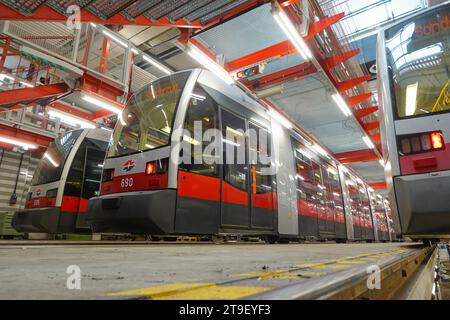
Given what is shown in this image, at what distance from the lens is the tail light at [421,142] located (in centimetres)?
282

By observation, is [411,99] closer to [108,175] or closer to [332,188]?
[108,175]

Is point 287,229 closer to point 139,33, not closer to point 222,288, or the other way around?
point 222,288

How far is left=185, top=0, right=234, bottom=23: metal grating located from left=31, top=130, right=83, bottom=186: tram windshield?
3904mm

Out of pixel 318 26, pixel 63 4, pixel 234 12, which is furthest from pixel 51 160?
pixel 318 26

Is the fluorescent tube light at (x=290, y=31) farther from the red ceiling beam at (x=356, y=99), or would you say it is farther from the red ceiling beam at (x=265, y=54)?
the red ceiling beam at (x=356, y=99)

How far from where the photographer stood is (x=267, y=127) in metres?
5.89

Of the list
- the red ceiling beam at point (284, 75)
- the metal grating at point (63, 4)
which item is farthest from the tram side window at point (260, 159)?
the metal grating at point (63, 4)

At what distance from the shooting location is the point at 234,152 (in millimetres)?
4758

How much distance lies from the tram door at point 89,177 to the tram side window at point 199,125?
157 inches

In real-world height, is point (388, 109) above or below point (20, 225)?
above

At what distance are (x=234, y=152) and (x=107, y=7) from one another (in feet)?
10.6

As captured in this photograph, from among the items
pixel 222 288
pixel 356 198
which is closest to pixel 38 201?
pixel 222 288
